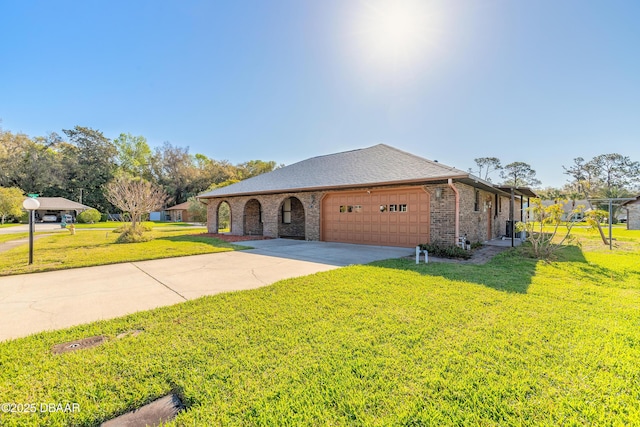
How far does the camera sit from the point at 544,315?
3.80m

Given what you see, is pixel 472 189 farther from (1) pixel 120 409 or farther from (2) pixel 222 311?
(1) pixel 120 409

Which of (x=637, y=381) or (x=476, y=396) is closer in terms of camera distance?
(x=476, y=396)

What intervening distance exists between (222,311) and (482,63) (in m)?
12.3

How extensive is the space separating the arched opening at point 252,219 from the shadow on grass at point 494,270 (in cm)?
1164

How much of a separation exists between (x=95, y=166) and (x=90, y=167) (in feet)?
2.35

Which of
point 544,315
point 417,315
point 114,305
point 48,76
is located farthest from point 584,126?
point 48,76

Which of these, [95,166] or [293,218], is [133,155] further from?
[293,218]

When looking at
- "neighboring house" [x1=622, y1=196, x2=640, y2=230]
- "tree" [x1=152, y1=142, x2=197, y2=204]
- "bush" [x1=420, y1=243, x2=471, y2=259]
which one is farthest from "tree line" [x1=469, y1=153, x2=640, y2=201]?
"tree" [x1=152, y1=142, x2=197, y2=204]

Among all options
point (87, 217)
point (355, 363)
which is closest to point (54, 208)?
point (87, 217)

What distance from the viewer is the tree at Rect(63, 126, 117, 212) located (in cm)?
4566

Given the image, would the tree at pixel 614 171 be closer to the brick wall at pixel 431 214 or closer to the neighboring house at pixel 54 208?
the brick wall at pixel 431 214

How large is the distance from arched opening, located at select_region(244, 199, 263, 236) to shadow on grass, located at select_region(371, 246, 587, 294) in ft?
38.2

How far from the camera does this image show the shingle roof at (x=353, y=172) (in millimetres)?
10000

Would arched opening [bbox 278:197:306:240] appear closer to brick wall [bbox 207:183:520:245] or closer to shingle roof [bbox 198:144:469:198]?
brick wall [bbox 207:183:520:245]
